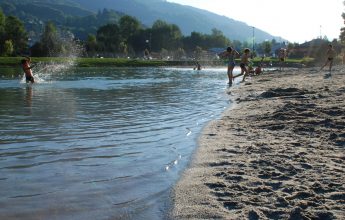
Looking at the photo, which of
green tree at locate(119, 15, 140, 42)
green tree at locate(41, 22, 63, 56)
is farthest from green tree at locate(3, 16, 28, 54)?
green tree at locate(119, 15, 140, 42)

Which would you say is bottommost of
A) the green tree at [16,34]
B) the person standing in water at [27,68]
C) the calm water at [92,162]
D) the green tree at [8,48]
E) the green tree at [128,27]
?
the calm water at [92,162]

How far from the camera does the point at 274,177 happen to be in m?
5.93

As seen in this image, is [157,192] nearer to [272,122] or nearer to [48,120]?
[272,122]

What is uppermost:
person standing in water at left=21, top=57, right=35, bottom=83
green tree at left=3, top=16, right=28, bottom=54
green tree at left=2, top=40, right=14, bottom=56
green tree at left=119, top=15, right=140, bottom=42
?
green tree at left=119, top=15, right=140, bottom=42

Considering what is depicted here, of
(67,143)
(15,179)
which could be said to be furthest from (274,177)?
(67,143)

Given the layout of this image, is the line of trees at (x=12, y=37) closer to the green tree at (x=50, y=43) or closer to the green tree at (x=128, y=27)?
the green tree at (x=50, y=43)

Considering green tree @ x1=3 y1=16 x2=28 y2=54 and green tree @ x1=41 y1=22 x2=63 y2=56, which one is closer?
green tree @ x1=3 y1=16 x2=28 y2=54

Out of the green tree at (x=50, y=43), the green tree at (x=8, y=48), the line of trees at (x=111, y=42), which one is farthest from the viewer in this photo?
the green tree at (x=50, y=43)

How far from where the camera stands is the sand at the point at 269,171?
15.7 ft

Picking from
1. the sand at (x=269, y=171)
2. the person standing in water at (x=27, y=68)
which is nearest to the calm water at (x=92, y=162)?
the sand at (x=269, y=171)

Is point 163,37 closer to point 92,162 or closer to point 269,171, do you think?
point 92,162

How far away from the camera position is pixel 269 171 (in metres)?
6.21

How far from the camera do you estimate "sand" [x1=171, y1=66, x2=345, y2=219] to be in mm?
4797

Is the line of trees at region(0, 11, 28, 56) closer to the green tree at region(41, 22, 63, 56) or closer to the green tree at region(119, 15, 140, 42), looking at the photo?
the green tree at region(41, 22, 63, 56)
